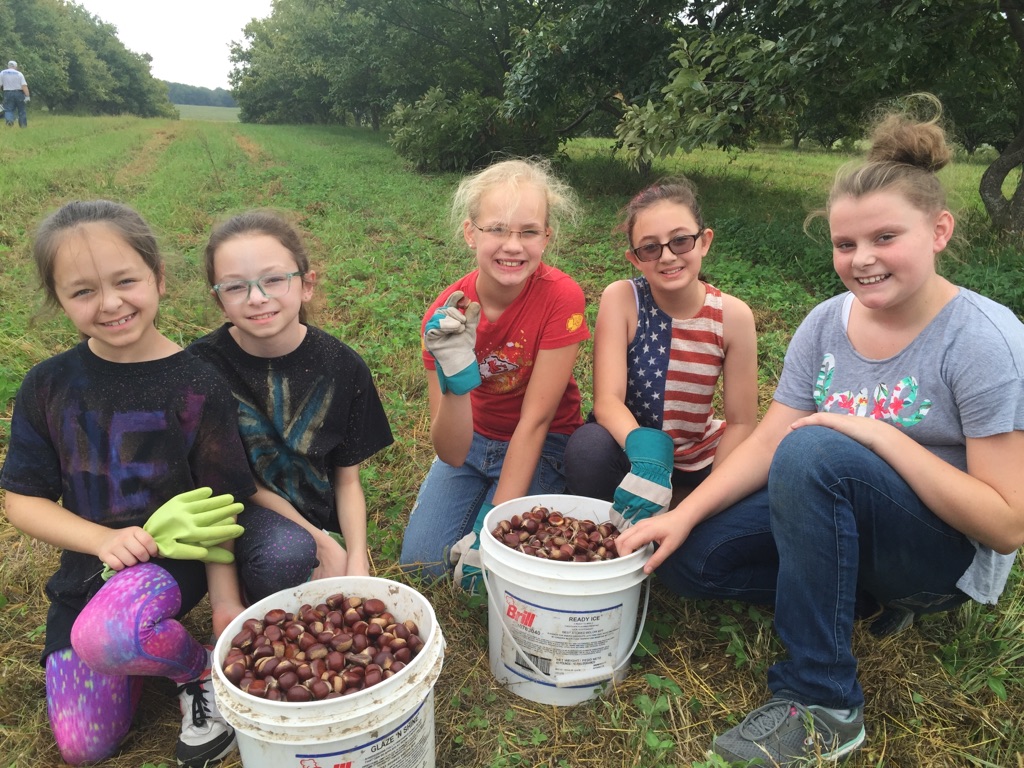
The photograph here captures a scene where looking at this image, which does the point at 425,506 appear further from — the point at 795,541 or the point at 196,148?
the point at 196,148

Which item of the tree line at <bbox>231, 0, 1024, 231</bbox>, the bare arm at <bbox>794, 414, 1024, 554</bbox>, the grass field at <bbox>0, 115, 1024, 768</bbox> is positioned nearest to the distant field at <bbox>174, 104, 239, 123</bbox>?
the tree line at <bbox>231, 0, 1024, 231</bbox>

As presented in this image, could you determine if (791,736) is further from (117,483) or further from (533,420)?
(117,483)

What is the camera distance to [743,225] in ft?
26.0

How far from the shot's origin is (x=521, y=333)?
2473mm

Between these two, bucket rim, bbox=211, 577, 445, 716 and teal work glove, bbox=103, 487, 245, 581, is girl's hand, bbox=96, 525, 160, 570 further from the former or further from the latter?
bucket rim, bbox=211, 577, 445, 716

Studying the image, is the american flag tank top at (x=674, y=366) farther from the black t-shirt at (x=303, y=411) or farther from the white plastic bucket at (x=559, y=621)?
the black t-shirt at (x=303, y=411)

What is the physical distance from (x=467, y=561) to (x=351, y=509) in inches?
16.5

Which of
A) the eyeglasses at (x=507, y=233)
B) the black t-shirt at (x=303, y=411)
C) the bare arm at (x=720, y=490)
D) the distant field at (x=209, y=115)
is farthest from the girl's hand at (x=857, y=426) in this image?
the distant field at (x=209, y=115)

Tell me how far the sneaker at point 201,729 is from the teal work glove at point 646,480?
1.23m

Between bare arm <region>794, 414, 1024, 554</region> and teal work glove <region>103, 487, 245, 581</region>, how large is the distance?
165 centimetres

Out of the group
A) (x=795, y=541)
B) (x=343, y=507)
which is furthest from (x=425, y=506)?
(x=795, y=541)

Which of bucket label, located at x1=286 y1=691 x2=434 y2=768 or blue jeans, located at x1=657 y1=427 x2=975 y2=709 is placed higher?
blue jeans, located at x1=657 y1=427 x2=975 y2=709

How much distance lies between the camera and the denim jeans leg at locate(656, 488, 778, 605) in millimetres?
2006

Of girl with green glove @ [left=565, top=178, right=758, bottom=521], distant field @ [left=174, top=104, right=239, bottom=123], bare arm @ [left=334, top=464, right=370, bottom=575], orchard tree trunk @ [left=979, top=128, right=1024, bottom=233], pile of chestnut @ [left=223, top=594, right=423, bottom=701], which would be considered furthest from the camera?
distant field @ [left=174, top=104, right=239, bottom=123]
